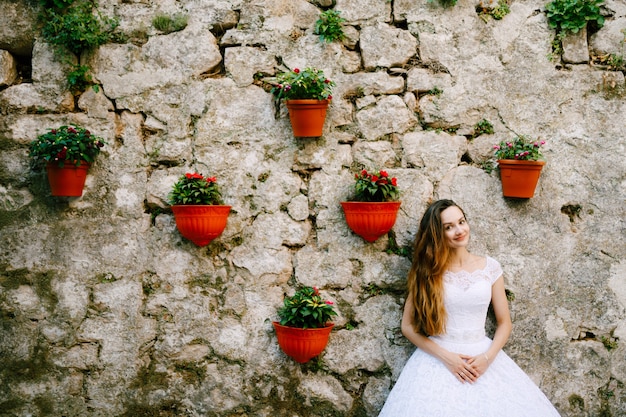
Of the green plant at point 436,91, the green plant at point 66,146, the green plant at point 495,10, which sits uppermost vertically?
the green plant at point 495,10

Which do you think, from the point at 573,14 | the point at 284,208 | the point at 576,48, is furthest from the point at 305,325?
the point at 573,14

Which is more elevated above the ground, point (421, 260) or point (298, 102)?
point (298, 102)

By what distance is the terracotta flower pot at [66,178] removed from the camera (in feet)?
9.15

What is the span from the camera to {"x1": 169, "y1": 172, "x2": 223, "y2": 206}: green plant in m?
2.75

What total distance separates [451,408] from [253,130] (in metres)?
1.92

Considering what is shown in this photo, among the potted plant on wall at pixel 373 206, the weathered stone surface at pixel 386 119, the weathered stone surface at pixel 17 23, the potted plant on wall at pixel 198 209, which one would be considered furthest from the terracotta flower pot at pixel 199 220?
the weathered stone surface at pixel 17 23

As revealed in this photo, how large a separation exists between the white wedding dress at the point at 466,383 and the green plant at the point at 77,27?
2.58 meters

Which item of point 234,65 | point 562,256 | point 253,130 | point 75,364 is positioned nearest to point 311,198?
point 253,130

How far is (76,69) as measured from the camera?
301cm

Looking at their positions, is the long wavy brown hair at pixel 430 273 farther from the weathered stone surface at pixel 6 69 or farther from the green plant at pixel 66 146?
the weathered stone surface at pixel 6 69

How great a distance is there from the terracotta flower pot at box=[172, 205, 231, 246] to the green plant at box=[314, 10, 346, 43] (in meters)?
1.21

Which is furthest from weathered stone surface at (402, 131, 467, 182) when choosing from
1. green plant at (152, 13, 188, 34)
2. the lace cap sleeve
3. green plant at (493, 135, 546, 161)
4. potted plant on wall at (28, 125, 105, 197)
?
potted plant on wall at (28, 125, 105, 197)

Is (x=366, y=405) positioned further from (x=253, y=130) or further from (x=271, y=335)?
(x=253, y=130)

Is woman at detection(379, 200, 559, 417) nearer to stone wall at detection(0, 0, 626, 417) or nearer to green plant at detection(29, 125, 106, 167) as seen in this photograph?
stone wall at detection(0, 0, 626, 417)
